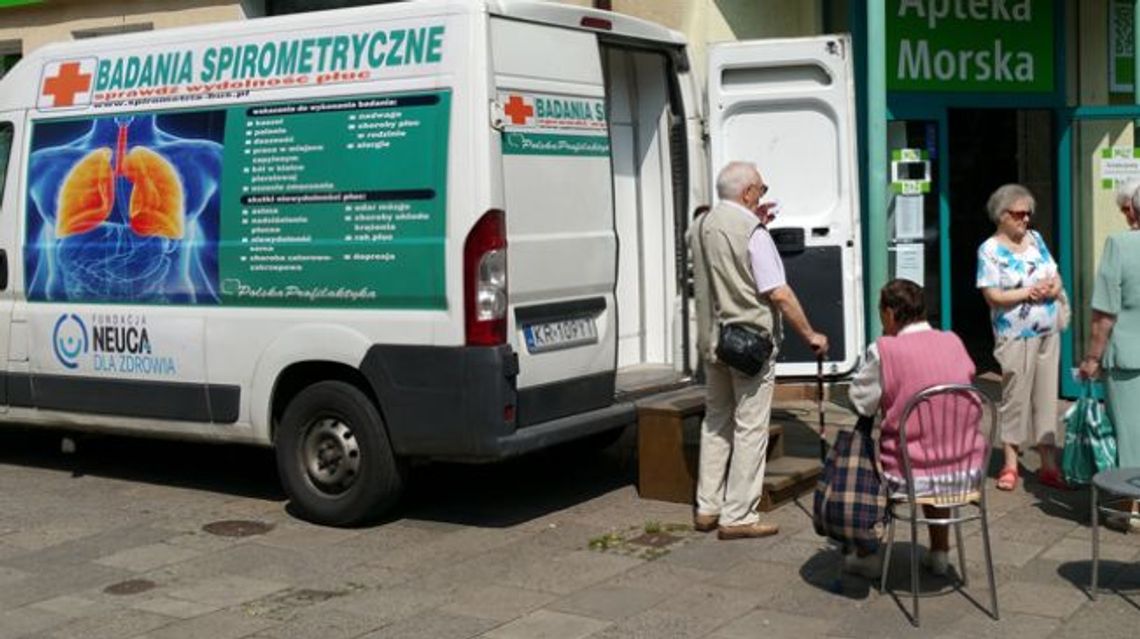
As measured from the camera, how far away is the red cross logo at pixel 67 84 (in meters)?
7.96

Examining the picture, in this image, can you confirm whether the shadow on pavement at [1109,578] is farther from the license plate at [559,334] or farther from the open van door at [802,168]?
the open van door at [802,168]

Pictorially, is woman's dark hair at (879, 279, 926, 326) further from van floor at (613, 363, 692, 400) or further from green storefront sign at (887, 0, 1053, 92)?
green storefront sign at (887, 0, 1053, 92)

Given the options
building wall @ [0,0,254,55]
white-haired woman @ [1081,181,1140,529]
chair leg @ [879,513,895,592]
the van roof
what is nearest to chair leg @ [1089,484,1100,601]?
chair leg @ [879,513,895,592]

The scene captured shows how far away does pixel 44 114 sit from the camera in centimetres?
811

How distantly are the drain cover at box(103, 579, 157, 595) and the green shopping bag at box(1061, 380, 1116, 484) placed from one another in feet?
14.3

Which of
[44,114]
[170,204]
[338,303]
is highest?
[44,114]

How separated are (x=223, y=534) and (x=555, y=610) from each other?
85.0 inches

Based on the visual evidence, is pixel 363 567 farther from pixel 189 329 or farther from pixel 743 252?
pixel 743 252

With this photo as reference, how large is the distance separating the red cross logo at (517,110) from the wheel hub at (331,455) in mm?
1702

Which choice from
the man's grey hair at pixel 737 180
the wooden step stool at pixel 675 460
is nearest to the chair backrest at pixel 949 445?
the man's grey hair at pixel 737 180

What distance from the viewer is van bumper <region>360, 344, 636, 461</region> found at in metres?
6.60

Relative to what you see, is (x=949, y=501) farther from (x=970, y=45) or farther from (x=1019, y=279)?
(x=970, y=45)

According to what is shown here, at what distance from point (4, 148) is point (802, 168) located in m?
4.86

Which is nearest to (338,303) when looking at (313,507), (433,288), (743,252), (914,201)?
(433,288)
